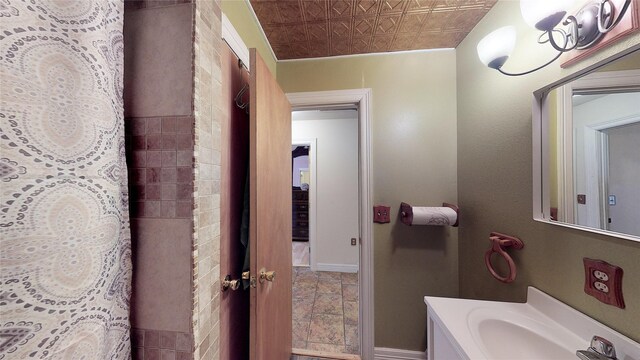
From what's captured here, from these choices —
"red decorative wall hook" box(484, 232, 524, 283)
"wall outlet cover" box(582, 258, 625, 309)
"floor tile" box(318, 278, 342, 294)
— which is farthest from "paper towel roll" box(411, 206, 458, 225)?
"floor tile" box(318, 278, 342, 294)

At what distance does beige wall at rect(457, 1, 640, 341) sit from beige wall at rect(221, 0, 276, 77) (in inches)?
49.2

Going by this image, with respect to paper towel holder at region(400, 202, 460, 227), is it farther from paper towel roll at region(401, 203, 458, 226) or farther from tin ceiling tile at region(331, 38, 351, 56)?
Result: tin ceiling tile at region(331, 38, 351, 56)

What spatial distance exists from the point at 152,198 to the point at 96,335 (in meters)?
0.28

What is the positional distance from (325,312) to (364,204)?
1.30 m

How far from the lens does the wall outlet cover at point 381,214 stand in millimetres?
1428

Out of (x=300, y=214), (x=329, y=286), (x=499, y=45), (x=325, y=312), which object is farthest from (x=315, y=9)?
(x=300, y=214)

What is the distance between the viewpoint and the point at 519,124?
93cm

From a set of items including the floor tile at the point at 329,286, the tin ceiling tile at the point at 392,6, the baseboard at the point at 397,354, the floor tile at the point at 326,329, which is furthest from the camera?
the floor tile at the point at 329,286

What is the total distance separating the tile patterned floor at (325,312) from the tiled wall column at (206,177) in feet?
4.40

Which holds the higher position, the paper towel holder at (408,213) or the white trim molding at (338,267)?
the paper towel holder at (408,213)

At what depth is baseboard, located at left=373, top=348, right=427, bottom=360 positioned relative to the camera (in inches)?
55.3

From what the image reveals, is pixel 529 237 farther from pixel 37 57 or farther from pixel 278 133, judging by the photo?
pixel 37 57

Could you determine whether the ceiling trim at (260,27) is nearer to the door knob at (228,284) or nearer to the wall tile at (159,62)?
the wall tile at (159,62)

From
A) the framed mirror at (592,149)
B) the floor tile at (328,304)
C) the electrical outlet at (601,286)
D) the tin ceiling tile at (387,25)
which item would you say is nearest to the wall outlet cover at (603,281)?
the electrical outlet at (601,286)
